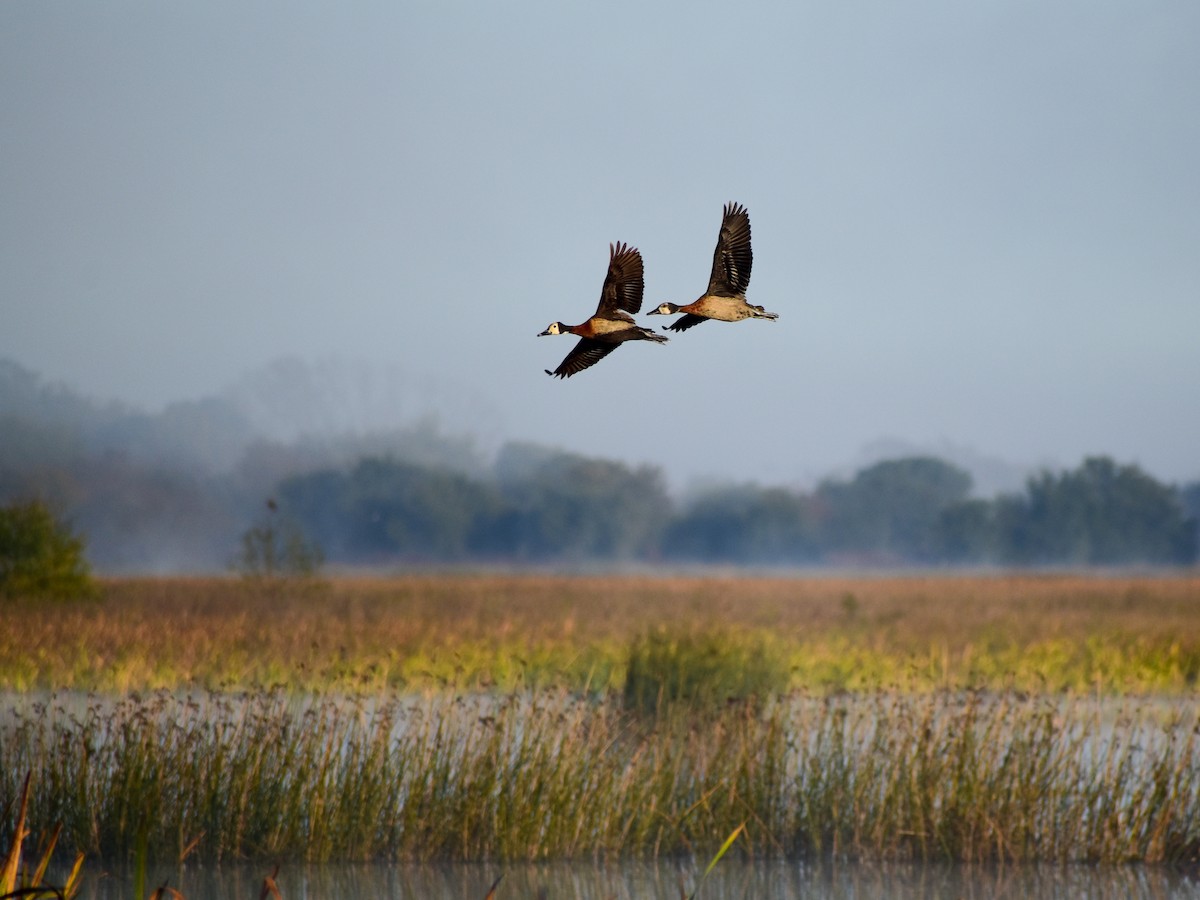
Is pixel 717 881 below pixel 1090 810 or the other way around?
below

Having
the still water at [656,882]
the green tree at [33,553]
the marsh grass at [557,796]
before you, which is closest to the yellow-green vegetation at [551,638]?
the marsh grass at [557,796]

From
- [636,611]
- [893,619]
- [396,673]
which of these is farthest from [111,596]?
[893,619]

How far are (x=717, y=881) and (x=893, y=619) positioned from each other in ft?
52.3

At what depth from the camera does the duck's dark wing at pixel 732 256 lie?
2.38m

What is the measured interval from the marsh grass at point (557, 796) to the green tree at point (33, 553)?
13866 millimetres

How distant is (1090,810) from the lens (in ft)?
26.1

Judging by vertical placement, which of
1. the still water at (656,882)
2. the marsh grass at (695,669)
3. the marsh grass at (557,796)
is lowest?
the still water at (656,882)

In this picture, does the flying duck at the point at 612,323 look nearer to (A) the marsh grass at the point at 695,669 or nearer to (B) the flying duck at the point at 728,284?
(B) the flying duck at the point at 728,284

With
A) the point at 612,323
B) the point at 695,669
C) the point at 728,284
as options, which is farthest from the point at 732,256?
the point at 695,669

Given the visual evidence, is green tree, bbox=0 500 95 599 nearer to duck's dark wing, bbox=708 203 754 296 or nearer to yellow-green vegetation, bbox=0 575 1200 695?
yellow-green vegetation, bbox=0 575 1200 695

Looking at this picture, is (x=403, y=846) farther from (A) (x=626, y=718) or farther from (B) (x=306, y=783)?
(A) (x=626, y=718)

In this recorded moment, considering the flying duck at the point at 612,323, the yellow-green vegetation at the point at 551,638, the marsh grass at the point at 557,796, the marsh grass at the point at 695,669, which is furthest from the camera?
the yellow-green vegetation at the point at 551,638

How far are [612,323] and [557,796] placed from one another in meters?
6.03

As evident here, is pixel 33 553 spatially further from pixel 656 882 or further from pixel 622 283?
pixel 622 283
